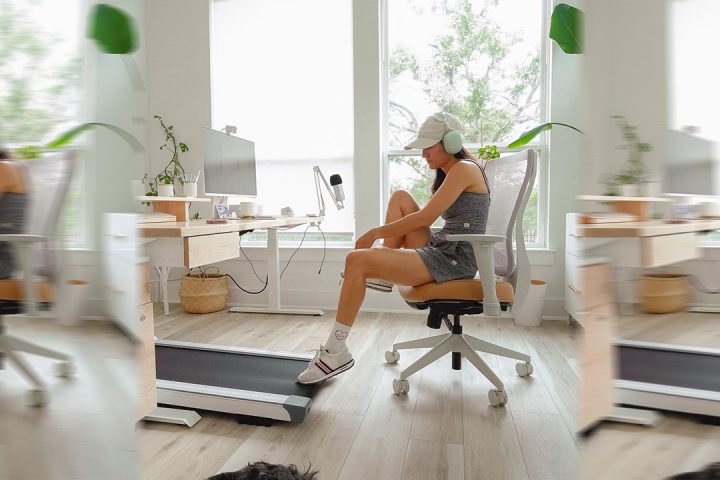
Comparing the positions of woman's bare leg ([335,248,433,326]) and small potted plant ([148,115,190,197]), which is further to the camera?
small potted plant ([148,115,190,197])

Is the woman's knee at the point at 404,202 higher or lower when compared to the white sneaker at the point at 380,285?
higher

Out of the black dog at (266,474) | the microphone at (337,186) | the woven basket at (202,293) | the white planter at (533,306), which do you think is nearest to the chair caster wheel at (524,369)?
the white planter at (533,306)

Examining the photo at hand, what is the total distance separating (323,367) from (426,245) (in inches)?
32.8

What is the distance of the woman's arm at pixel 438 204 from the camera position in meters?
2.25

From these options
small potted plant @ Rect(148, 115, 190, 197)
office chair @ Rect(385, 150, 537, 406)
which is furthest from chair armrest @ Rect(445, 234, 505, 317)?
small potted plant @ Rect(148, 115, 190, 197)

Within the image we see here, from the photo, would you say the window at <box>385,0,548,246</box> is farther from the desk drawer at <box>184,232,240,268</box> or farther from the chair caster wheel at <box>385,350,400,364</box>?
the desk drawer at <box>184,232,240,268</box>

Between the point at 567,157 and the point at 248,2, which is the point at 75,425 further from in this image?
the point at 248,2

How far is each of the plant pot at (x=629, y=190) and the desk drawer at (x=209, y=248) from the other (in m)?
1.75

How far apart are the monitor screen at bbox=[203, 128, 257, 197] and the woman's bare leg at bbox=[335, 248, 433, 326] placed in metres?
1.26

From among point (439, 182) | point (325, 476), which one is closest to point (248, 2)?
point (439, 182)

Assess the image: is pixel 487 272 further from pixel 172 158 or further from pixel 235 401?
pixel 172 158

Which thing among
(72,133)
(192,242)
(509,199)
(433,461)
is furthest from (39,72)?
(509,199)

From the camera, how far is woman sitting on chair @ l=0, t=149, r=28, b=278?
359mm

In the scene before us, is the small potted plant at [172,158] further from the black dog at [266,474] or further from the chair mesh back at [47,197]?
the chair mesh back at [47,197]
